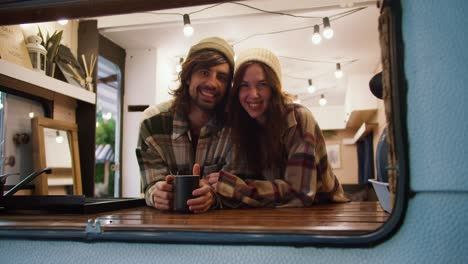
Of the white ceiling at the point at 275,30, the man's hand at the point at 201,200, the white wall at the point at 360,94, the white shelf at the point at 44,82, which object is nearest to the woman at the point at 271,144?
the man's hand at the point at 201,200

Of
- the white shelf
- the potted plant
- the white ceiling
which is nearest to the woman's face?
the white shelf

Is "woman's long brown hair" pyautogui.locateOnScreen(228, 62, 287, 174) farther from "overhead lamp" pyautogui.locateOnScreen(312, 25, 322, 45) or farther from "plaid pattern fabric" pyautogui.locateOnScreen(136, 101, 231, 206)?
"overhead lamp" pyautogui.locateOnScreen(312, 25, 322, 45)

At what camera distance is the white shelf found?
1.63m

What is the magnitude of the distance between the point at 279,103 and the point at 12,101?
145 cm

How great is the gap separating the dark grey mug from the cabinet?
1.14 meters

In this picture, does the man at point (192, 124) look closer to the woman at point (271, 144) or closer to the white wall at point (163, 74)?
the woman at point (271, 144)

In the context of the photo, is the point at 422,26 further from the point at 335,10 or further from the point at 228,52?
the point at 335,10

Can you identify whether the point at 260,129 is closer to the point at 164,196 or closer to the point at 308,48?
the point at 164,196

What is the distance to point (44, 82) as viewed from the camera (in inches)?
75.1

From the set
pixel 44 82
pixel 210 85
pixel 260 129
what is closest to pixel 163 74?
pixel 44 82

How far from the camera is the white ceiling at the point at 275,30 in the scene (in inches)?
111

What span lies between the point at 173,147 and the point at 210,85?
0.27 meters

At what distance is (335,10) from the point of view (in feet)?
9.41

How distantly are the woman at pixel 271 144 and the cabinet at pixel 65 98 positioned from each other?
3.59 ft
